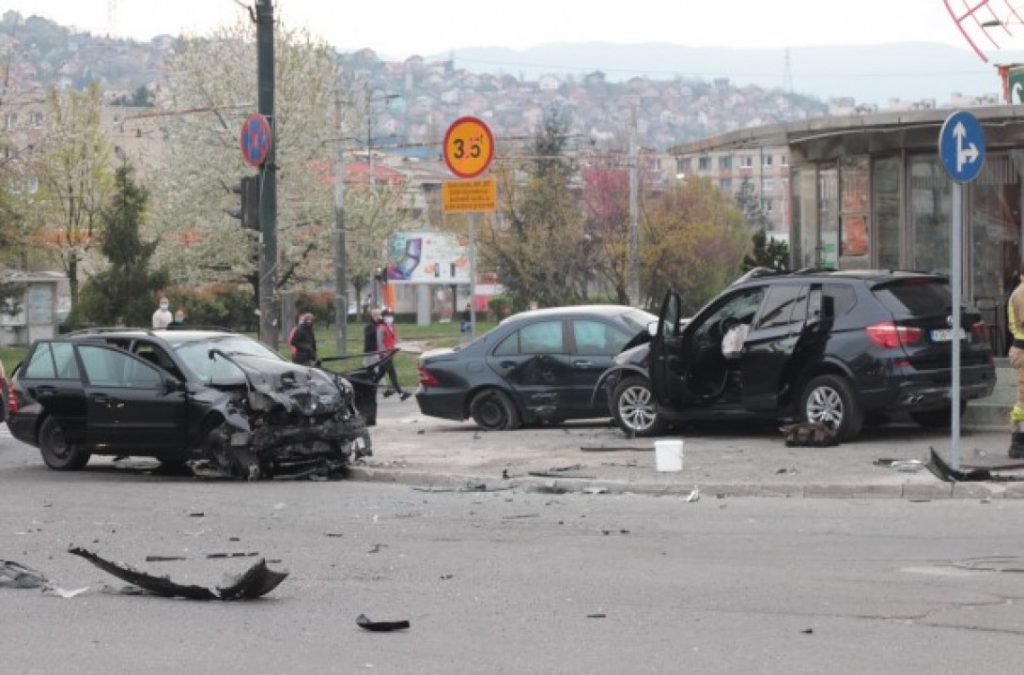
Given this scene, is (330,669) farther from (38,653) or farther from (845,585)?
(845,585)

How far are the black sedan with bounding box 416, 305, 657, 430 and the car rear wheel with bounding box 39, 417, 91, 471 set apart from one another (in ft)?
15.2

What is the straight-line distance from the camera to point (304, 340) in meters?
27.1

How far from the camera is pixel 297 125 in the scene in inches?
2277

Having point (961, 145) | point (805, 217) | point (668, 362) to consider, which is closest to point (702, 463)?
point (668, 362)

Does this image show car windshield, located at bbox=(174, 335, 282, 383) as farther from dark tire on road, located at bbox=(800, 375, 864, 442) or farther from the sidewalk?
dark tire on road, located at bbox=(800, 375, 864, 442)

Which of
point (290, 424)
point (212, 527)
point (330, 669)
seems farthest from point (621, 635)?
point (290, 424)

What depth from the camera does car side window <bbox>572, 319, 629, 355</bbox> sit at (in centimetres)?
2019

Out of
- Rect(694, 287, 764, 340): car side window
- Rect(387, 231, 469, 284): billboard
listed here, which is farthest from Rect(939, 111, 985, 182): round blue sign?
Rect(387, 231, 469, 284): billboard

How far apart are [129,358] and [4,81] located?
4060 cm

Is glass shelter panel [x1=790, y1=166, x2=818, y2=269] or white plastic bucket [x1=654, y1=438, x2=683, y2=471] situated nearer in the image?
white plastic bucket [x1=654, y1=438, x2=683, y2=471]

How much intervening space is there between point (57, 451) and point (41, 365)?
3.12 feet

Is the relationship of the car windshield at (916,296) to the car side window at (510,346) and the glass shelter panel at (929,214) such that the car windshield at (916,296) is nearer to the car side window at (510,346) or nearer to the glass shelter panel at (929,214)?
the glass shelter panel at (929,214)

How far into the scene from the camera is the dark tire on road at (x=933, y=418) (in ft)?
57.4

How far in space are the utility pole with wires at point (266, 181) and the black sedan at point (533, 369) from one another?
3.17 m
